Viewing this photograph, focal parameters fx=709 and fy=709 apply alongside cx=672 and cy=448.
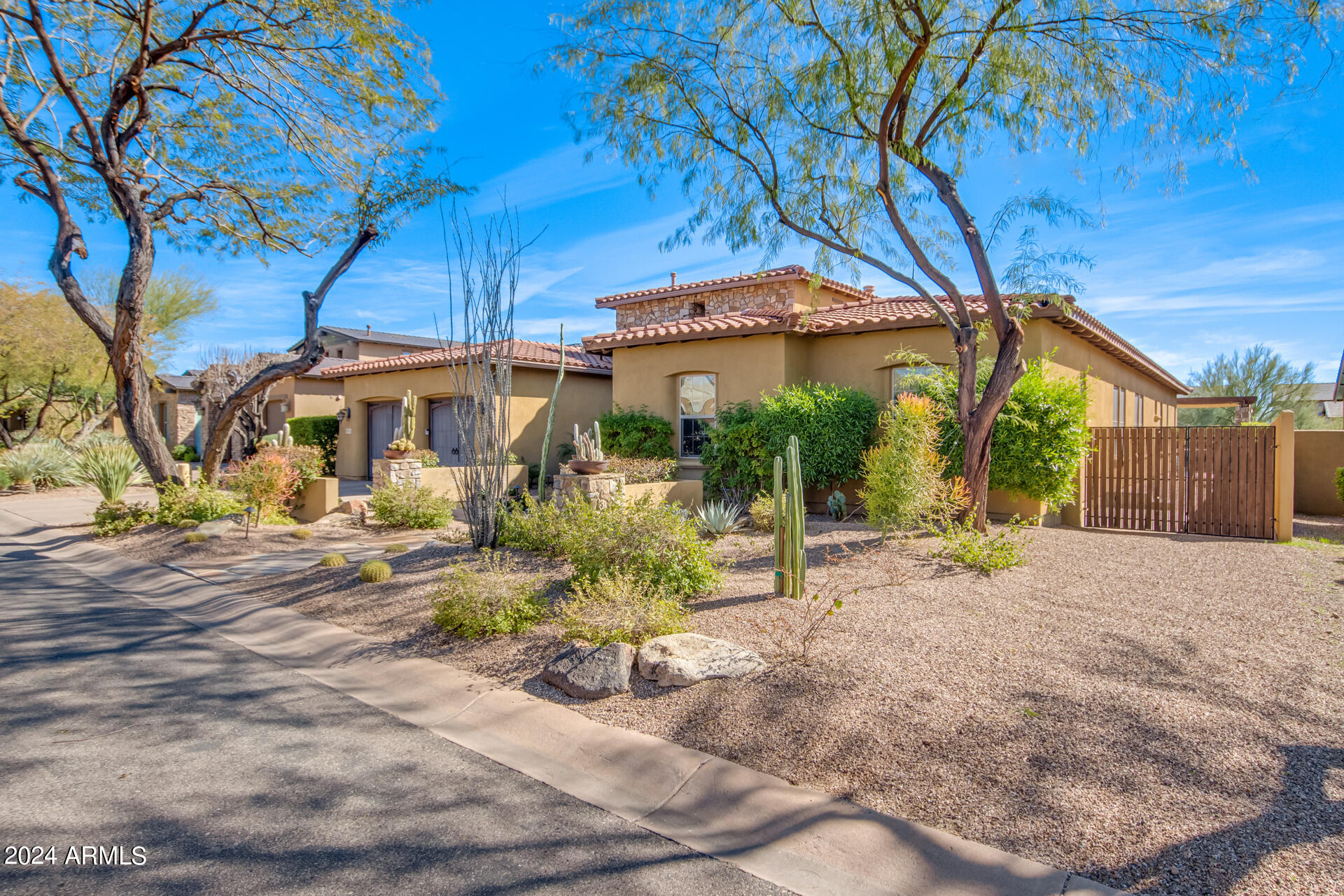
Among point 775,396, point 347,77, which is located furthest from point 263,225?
point 775,396

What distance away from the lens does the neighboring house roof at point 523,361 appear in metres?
17.4

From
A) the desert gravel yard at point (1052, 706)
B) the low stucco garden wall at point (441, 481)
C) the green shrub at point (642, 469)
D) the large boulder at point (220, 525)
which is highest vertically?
the green shrub at point (642, 469)

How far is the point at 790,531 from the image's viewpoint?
592 cm

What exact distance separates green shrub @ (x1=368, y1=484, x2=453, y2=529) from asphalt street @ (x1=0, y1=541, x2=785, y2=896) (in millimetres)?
5981

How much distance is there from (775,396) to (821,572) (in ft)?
20.0

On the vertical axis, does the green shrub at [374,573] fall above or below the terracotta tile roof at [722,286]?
below

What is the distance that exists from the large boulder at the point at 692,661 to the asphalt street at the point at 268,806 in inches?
43.3

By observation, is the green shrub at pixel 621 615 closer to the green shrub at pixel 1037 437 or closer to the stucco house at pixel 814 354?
the green shrub at pixel 1037 437

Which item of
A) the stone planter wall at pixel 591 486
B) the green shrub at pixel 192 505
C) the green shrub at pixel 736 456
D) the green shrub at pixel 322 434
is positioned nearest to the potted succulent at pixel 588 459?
the stone planter wall at pixel 591 486

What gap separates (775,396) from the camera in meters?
12.7

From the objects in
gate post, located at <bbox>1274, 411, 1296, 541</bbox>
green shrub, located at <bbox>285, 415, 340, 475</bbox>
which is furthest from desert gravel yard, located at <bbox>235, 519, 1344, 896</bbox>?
green shrub, located at <bbox>285, 415, 340, 475</bbox>

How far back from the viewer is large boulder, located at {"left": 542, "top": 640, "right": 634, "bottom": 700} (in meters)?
4.38

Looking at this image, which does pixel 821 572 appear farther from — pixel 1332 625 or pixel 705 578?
pixel 1332 625

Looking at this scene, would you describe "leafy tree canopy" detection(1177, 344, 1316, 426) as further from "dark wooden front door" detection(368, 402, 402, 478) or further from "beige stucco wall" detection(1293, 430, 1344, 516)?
"dark wooden front door" detection(368, 402, 402, 478)
